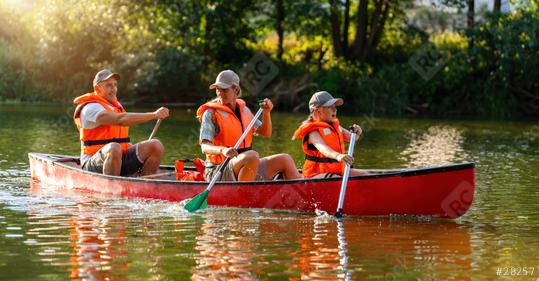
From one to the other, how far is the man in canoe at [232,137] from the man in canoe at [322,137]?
29cm

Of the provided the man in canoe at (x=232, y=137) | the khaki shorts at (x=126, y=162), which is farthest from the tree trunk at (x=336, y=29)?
the man in canoe at (x=232, y=137)

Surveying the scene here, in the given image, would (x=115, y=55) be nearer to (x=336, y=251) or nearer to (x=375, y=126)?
(x=375, y=126)

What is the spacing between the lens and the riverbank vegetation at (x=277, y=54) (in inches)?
1173

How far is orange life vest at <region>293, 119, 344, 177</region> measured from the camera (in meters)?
9.81

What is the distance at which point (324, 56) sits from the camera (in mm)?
34438

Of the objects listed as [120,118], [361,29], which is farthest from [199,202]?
[361,29]

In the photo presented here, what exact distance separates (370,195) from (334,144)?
2.09ft

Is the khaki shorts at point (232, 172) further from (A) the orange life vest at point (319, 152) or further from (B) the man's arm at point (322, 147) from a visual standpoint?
(B) the man's arm at point (322, 147)

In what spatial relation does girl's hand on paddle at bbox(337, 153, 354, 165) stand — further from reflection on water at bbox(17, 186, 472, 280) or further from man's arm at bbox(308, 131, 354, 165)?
reflection on water at bbox(17, 186, 472, 280)

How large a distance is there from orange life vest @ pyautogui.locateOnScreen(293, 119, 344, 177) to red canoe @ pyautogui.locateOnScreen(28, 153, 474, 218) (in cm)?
37

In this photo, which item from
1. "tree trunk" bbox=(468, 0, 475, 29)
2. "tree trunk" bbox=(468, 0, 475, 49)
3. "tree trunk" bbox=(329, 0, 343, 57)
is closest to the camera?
"tree trunk" bbox=(468, 0, 475, 49)

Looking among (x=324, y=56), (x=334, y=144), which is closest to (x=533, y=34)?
(x=324, y=56)

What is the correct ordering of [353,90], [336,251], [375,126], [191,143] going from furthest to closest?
1. [353,90]
2. [375,126]
3. [191,143]
4. [336,251]

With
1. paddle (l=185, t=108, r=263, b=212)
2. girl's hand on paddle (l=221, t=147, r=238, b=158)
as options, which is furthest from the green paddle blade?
girl's hand on paddle (l=221, t=147, r=238, b=158)
